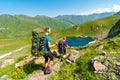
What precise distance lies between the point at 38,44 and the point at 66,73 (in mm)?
3229

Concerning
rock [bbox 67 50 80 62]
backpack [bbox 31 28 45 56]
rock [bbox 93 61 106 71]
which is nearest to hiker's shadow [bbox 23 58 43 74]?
backpack [bbox 31 28 45 56]

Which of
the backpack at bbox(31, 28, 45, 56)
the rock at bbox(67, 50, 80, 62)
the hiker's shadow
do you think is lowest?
the hiker's shadow

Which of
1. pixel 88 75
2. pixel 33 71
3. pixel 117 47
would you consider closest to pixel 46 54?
pixel 33 71

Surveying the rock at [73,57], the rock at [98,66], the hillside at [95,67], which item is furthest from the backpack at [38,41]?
the rock at [98,66]

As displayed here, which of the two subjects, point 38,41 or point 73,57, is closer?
point 38,41

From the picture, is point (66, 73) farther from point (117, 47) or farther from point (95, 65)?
point (117, 47)

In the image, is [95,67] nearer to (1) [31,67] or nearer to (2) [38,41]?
(2) [38,41]

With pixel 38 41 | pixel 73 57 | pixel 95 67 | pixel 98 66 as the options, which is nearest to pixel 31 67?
pixel 38 41

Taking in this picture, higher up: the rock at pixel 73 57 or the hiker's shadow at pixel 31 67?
the rock at pixel 73 57

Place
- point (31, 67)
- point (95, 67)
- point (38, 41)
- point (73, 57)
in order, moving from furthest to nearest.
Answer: point (31, 67), point (73, 57), point (38, 41), point (95, 67)

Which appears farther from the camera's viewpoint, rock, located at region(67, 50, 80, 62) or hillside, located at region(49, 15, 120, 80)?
rock, located at region(67, 50, 80, 62)

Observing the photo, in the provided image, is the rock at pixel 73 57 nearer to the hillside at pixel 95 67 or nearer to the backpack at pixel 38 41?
the hillside at pixel 95 67

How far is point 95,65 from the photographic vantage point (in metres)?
16.4

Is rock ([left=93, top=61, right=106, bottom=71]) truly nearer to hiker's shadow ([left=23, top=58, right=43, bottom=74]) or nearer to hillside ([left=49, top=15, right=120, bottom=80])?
hillside ([left=49, top=15, right=120, bottom=80])
